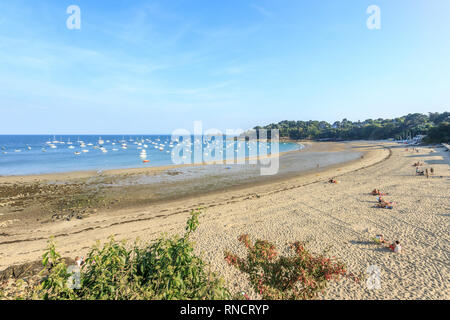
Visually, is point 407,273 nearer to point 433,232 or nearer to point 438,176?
point 433,232

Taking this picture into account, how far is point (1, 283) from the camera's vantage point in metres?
8.26

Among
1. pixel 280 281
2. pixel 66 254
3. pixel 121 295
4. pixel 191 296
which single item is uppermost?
pixel 121 295

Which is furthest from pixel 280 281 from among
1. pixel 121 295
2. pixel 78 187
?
pixel 78 187

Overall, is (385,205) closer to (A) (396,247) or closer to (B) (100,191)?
(A) (396,247)

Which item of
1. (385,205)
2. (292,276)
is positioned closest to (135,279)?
(292,276)

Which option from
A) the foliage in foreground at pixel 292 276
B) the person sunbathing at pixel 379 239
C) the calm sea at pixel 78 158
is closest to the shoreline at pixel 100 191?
the calm sea at pixel 78 158

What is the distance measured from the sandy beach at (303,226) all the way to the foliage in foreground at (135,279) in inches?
111

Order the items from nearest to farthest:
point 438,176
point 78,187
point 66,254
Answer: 1. point 66,254
2. point 438,176
3. point 78,187

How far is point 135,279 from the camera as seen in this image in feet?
11.2

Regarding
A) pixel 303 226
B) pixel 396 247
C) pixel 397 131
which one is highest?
pixel 397 131

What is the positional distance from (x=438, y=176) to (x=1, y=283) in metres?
36.5

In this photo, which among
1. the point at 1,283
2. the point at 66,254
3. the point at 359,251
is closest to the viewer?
the point at 1,283

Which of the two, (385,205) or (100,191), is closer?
(385,205)

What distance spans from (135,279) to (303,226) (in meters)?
12.1
